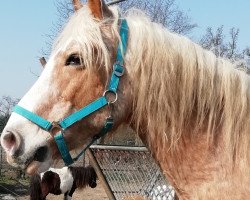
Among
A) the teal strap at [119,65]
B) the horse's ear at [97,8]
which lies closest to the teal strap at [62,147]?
the teal strap at [119,65]

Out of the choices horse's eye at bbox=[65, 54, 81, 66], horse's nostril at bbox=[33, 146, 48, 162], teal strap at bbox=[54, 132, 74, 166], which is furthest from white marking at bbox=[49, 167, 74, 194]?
horse's eye at bbox=[65, 54, 81, 66]

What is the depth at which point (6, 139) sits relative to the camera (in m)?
2.34

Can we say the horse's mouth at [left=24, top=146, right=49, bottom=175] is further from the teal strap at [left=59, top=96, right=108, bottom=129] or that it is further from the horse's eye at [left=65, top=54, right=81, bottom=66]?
the horse's eye at [left=65, top=54, right=81, bottom=66]

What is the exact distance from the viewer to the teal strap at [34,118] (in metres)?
2.37

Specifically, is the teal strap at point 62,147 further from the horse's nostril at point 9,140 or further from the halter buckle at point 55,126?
the horse's nostril at point 9,140

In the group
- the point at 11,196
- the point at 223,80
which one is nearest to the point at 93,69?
the point at 223,80

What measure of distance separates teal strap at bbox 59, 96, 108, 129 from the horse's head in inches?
0.9

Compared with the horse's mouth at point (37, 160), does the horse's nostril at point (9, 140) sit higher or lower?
higher

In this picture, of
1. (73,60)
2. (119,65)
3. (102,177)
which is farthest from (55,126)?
(102,177)

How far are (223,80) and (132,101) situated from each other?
0.54 m

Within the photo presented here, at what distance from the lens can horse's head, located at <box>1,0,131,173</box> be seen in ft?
7.77

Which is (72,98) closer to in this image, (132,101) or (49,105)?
(49,105)

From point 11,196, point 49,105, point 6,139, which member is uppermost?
point 49,105

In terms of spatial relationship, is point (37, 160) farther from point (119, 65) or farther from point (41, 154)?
point (119, 65)
